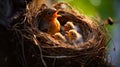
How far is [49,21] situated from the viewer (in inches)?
160

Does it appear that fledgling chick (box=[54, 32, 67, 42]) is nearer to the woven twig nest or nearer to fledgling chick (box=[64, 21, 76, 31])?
the woven twig nest

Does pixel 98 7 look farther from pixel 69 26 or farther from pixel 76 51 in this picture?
pixel 76 51

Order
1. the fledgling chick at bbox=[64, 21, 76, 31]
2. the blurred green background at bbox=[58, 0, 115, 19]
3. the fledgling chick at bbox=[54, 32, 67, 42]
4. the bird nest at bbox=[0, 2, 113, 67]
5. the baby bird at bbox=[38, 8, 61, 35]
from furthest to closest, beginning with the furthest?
the blurred green background at bbox=[58, 0, 115, 19] < the fledgling chick at bbox=[64, 21, 76, 31] < the baby bird at bbox=[38, 8, 61, 35] < the fledgling chick at bbox=[54, 32, 67, 42] < the bird nest at bbox=[0, 2, 113, 67]

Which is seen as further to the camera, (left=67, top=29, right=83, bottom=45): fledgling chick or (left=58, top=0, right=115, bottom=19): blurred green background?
(left=58, top=0, right=115, bottom=19): blurred green background

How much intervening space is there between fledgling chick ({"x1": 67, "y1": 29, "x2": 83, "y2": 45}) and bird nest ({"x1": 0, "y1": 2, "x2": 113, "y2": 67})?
5 centimetres

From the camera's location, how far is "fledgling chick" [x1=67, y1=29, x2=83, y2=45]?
3841mm

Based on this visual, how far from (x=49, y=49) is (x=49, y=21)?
0.54 meters

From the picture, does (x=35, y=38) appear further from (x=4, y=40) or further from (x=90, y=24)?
(x=90, y=24)

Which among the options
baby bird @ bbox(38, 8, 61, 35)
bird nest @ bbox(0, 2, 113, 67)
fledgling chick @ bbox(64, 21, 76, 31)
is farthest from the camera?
fledgling chick @ bbox(64, 21, 76, 31)

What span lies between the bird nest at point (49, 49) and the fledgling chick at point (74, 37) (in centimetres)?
5

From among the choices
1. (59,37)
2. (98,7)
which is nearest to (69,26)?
(59,37)

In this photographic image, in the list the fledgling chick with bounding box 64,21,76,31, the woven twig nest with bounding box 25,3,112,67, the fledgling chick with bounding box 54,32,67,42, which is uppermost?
the fledgling chick with bounding box 64,21,76,31

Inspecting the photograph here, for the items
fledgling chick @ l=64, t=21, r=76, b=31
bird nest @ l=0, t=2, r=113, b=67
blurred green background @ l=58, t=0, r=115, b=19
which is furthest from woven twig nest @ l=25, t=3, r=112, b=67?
blurred green background @ l=58, t=0, r=115, b=19

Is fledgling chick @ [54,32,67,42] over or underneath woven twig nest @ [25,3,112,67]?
over
